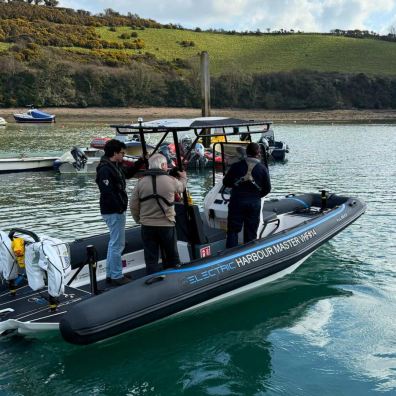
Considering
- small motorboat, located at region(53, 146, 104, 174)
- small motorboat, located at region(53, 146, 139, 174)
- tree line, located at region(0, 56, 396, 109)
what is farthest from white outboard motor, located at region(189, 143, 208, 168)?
tree line, located at region(0, 56, 396, 109)

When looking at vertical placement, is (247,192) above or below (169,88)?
below

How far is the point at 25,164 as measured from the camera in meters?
20.1

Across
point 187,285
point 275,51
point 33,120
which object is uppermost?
point 275,51

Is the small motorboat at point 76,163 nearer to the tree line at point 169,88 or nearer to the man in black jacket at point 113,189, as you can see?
the man in black jacket at point 113,189

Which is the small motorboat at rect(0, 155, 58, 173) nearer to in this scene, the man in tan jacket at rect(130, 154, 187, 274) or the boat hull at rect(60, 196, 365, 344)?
the boat hull at rect(60, 196, 365, 344)

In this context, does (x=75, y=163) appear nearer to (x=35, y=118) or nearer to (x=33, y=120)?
(x=33, y=120)

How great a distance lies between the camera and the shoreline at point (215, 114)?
2253 inches

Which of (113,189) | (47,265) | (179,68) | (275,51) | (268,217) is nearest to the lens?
(47,265)

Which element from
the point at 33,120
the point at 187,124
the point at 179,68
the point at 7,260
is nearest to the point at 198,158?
the point at 187,124

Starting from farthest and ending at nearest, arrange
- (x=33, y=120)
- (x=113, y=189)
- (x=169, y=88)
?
(x=169, y=88) < (x=33, y=120) < (x=113, y=189)

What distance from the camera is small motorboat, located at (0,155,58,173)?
19.5 metres

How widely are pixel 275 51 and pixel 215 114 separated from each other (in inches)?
1351

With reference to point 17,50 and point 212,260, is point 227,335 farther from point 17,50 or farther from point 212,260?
point 17,50

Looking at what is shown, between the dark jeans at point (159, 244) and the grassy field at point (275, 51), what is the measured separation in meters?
71.7
